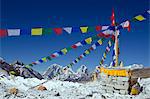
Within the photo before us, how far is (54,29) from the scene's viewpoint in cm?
1322

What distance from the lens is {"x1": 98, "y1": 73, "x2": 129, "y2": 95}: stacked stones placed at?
11953 mm

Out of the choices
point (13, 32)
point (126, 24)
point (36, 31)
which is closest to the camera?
point (13, 32)

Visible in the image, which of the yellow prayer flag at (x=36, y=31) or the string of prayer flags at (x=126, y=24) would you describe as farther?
the string of prayer flags at (x=126, y=24)

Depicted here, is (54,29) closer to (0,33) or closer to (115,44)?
(0,33)

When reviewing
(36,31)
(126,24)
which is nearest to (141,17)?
(126,24)

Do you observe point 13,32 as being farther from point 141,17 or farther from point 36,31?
point 141,17

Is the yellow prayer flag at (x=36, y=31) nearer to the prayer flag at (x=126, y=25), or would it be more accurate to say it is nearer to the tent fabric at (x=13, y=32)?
the tent fabric at (x=13, y=32)

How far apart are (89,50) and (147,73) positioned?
5300 mm

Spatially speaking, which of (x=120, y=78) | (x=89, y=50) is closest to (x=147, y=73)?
(x=120, y=78)

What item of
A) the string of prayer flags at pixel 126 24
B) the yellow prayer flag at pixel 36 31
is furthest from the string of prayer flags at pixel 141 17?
the yellow prayer flag at pixel 36 31

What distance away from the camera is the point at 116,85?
12.3m

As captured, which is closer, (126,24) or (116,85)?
(116,85)

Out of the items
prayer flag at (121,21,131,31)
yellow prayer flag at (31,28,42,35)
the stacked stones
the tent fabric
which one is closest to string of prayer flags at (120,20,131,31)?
prayer flag at (121,21,131,31)

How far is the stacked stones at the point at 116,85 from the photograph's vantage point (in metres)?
12.0
